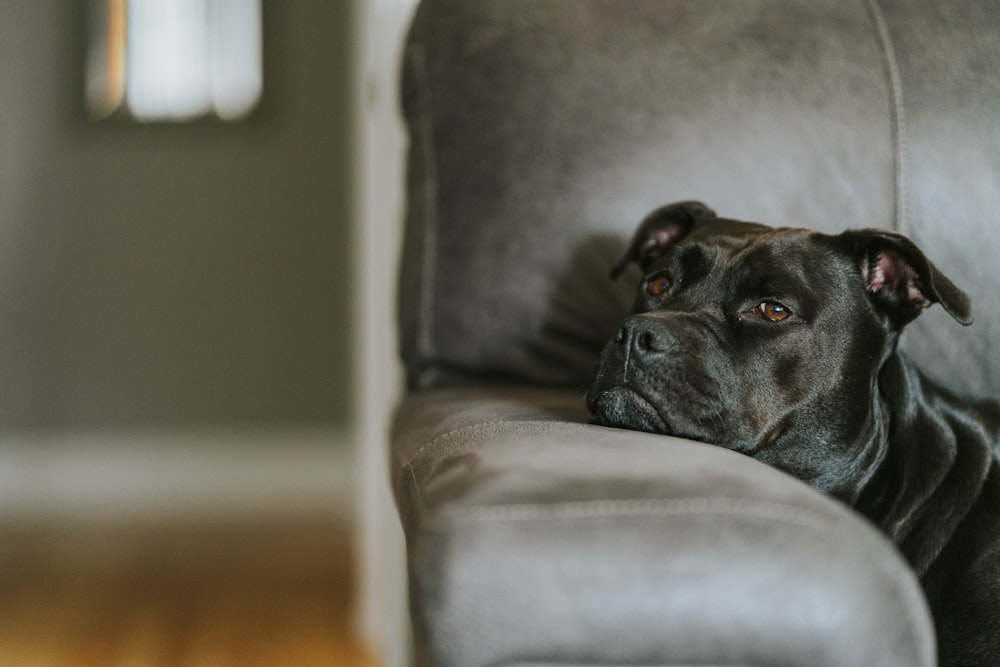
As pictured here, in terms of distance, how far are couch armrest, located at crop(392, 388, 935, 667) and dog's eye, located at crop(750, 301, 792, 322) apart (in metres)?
0.69

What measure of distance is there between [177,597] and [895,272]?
2748 mm

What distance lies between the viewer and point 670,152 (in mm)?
1751

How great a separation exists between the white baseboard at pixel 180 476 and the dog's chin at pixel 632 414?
315cm

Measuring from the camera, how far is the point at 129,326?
167 inches

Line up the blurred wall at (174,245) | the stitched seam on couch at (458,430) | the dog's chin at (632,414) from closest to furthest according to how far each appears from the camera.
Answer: the stitched seam on couch at (458,430) → the dog's chin at (632,414) → the blurred wall at (174,245)

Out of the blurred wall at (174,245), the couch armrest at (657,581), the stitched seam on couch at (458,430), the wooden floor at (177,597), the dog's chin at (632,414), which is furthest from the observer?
the blurred wall at (174,245)

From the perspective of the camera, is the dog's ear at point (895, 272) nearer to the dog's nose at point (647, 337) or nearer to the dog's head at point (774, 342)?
the dog's head at point (774, 342)

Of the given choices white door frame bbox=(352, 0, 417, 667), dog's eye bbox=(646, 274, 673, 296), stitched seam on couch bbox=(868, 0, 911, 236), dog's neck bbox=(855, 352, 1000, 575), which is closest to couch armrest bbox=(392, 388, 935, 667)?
dog's neck bbox=(855, 352, 1000, 575)

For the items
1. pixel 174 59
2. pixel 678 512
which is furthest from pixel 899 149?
pixel 174 59

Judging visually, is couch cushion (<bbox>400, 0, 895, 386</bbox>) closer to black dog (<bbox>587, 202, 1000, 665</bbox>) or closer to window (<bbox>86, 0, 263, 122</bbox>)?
black dog (<bbox>587, 202, 1000, 665</bbox>)

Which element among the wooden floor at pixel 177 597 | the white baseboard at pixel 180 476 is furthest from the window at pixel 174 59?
the wooden floor at pixel 177 597

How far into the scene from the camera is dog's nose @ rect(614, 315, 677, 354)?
1.37 m

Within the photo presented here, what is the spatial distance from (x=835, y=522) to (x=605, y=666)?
23cm

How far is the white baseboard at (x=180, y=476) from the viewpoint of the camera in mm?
4184
